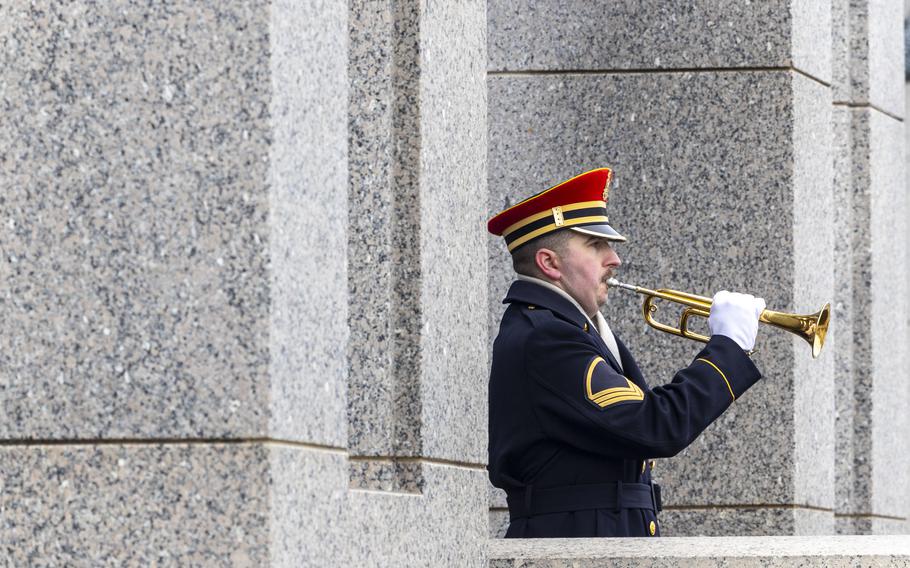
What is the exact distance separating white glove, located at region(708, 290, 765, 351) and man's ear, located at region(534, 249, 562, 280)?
0.53m

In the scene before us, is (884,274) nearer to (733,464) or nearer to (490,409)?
(733,464)

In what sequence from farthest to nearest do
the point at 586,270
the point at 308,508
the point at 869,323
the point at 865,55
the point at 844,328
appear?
1. the point at 865,55
2. the point at 869,323
3. the point at 844,328
4. the point at 586,270
5. the point at 308,508

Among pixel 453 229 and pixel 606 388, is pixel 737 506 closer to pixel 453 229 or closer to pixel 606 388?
pixel 606 388

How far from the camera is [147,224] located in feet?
10.6

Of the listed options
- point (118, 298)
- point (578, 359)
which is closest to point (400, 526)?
point (118, 298)

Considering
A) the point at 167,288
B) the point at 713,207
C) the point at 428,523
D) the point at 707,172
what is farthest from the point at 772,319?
the point at 167,288

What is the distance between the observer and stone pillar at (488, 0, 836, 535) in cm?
724

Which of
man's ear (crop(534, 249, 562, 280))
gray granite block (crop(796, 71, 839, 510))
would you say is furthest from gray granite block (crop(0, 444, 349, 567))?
gray granite block (crop(796, 71, 839, 510))

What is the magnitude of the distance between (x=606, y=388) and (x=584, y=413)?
10 cm

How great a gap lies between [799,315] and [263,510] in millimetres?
4238

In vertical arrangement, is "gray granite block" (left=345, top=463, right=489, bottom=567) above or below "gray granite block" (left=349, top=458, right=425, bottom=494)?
below

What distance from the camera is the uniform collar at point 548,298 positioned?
5848 mm

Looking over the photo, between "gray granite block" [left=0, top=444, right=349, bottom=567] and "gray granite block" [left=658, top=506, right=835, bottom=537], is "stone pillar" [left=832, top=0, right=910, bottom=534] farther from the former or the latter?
"gray granite block" [left=0, top=444, right=349, bottom=567]

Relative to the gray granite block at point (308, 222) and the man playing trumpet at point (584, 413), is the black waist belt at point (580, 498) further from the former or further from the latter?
the gray granite block at point (308, 222)
